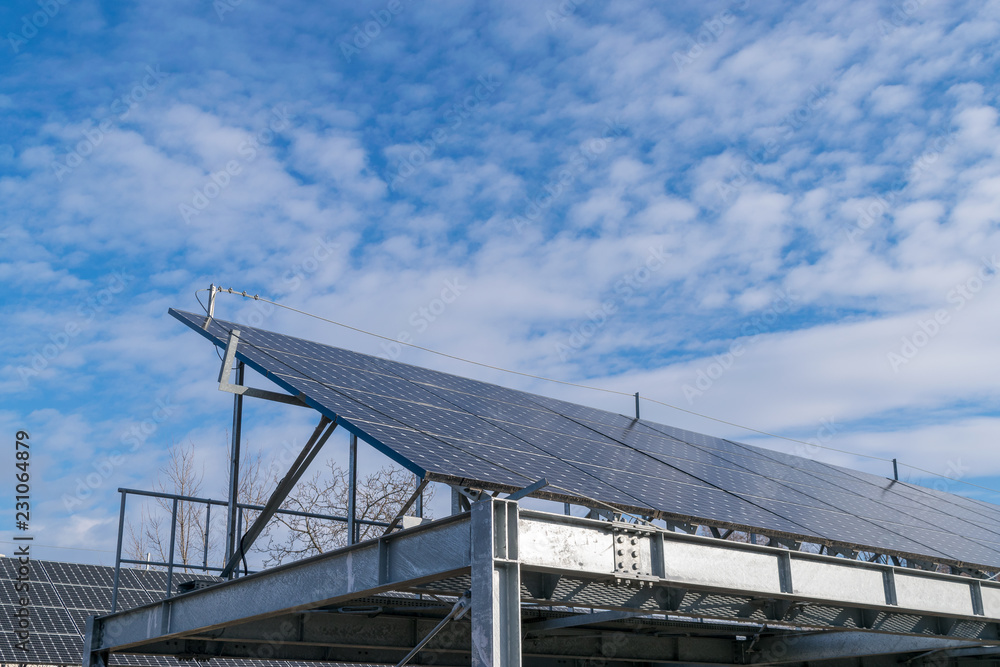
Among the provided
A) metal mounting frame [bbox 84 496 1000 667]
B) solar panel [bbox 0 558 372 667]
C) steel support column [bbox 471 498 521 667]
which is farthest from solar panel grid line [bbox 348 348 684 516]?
solar panel [bbox 0 558 372 667]

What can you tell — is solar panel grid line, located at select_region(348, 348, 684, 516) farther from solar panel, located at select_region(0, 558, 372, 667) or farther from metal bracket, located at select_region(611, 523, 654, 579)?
solar panel, located at select_region(0, 558, 372, 667)

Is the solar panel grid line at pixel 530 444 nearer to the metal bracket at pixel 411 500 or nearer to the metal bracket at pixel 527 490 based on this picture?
the metal bracket at pixel 411 500

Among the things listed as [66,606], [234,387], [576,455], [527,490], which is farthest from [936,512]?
[66,606]

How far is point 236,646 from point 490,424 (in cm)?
672

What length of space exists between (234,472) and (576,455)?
553 cm

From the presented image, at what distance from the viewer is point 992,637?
59.1 feet

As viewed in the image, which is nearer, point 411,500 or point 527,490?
point 527,490

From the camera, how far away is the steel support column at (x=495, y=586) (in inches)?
388

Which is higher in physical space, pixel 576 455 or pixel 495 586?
pixel 576 455

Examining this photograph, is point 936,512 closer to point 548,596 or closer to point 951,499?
point 951,499

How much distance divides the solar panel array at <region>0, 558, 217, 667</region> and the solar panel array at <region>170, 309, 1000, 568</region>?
10.4 meters

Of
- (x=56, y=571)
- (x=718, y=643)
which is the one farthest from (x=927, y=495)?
(x=56, y=571)

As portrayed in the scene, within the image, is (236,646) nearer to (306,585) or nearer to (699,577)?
(306,585)

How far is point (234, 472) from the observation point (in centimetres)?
1541
